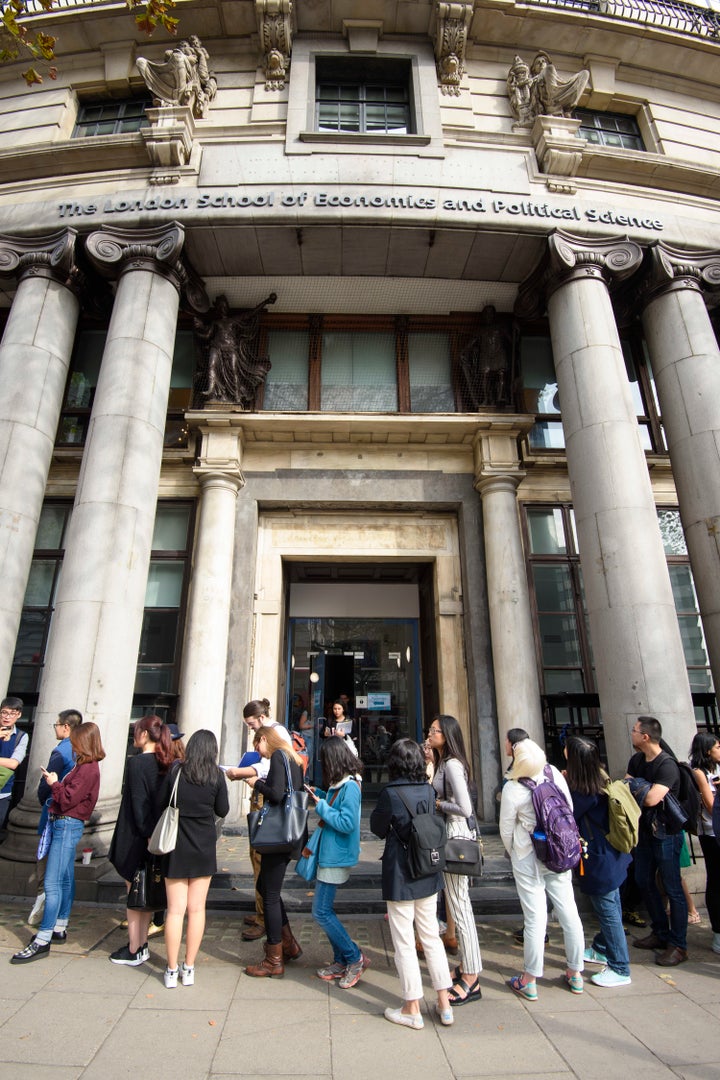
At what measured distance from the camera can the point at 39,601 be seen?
9.54 m

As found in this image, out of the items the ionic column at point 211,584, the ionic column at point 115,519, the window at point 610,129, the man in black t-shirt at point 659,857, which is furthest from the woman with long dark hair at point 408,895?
the window at point 610,129

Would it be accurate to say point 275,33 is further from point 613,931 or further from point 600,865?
point 613,931

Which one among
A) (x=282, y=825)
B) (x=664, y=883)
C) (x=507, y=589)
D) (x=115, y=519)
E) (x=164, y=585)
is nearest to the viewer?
(x=282, y=825)

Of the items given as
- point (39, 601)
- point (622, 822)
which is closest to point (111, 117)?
point (39, 601)

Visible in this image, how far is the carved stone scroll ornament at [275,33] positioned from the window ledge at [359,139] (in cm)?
195

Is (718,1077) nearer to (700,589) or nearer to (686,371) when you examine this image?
(700,589)

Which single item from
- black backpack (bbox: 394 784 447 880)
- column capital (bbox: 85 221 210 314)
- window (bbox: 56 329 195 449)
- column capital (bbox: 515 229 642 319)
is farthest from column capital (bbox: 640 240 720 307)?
black backpack (bbox: 394 784 447 880)

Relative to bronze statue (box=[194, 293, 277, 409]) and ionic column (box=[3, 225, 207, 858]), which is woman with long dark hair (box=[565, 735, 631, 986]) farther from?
bronze statue (box=[194, 293, 277, 409])

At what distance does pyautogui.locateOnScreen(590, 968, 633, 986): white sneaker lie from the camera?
400cm

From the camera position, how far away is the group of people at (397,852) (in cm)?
364

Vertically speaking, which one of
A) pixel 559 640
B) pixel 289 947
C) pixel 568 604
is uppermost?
pixel 568 604

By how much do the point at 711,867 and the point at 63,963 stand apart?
5.37 m

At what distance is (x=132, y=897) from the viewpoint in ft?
13.3

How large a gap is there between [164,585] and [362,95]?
403 inches
